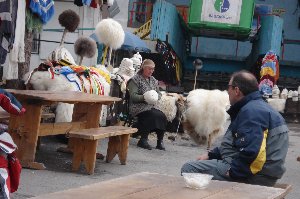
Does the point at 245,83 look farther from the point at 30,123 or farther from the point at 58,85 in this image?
the point at 58,85

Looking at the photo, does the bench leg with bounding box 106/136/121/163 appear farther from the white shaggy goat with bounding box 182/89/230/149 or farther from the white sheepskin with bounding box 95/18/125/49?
the white sheepskin with bounding box 95/18/125/49

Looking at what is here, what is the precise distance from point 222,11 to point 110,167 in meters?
14.0

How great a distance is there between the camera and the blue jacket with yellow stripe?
16.8ft

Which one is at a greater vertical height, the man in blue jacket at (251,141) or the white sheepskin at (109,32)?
the white sheepskin at (109,32)

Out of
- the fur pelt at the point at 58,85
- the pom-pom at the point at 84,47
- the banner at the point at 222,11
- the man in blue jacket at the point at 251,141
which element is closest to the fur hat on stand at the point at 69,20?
the pom-pom at the point at 84,47

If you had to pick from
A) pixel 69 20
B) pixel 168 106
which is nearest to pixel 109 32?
pixel 69 20

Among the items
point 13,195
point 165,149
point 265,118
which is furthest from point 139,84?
point 265,118

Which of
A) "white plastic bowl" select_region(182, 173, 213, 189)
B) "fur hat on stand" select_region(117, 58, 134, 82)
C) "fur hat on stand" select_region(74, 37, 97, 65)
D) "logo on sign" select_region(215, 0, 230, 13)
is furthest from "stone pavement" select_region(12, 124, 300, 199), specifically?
"logo on sign" select_region(215, 0, 230, 13)

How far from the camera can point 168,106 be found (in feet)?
41.0

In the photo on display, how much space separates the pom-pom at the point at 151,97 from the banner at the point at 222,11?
1148cm

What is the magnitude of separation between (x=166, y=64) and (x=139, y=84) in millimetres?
11951

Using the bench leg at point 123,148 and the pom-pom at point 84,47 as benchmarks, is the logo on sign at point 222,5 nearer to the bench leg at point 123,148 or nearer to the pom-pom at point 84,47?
the pom-pom at point 84,47

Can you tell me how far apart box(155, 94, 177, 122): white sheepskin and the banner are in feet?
33.2

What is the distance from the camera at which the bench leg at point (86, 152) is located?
8.17 meters
